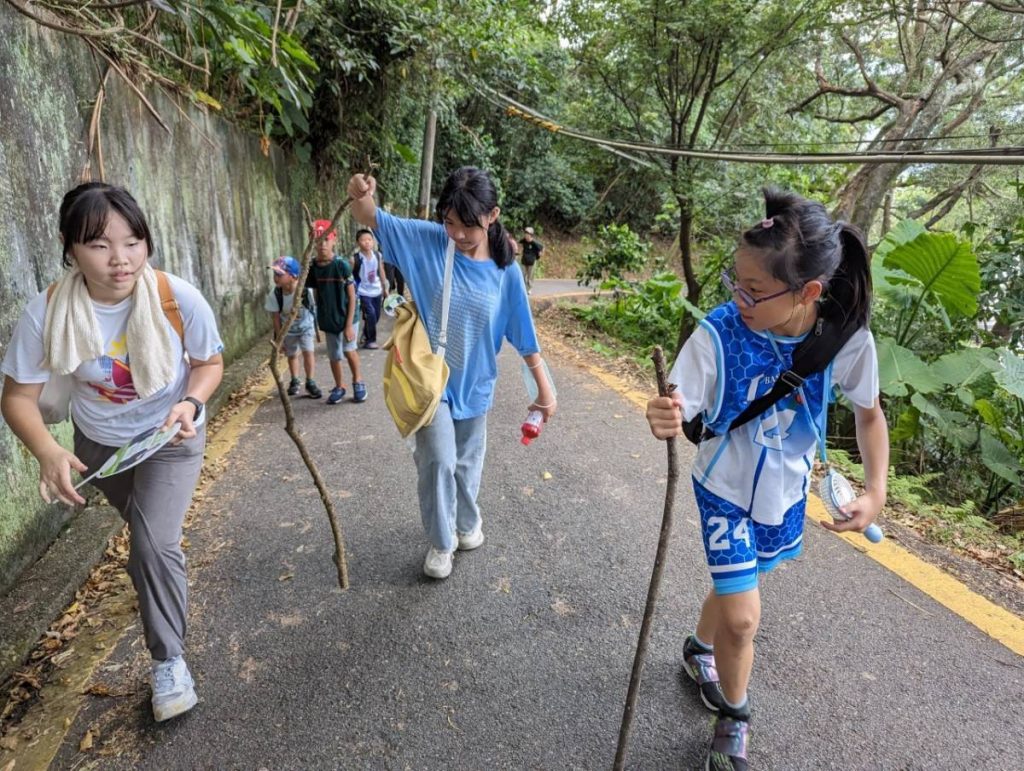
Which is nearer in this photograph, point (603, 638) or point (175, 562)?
point (175, 562)

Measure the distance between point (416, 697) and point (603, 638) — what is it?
829 millimetres

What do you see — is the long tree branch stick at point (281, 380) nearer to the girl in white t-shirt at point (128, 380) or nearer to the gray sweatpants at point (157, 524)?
the girl in white t-shirt at point (128, 380)

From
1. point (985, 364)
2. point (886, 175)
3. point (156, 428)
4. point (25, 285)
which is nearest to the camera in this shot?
point (156, 428)

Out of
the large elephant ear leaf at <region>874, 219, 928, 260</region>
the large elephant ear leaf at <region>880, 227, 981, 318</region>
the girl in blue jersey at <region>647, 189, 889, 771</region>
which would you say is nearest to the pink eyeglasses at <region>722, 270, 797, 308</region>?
the girl in blue jersey at <region>647, 189, 889, 771</region>

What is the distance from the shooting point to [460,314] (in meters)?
2.64

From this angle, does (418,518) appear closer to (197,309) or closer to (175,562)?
(175,562)

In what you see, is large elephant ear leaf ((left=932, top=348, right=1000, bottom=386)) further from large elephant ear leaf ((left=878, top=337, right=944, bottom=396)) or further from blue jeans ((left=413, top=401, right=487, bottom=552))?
blue jeans ((left=413, top=401, right=487, bottom=552))

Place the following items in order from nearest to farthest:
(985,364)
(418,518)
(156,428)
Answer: (156,428) < (418,518) < (985,364)

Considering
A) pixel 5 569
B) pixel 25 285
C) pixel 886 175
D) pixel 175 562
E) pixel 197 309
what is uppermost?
pixel 886 175

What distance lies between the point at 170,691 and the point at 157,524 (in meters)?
0.63

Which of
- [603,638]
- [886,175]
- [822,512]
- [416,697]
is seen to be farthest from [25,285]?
[886,175]

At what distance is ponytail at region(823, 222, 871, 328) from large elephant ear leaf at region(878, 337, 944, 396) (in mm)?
3292

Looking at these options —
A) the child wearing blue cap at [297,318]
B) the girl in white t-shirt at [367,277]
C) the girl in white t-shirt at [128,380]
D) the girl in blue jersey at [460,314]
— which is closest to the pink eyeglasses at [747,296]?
the girl in blue jersey at [460,314]

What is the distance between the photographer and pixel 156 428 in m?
1.99
